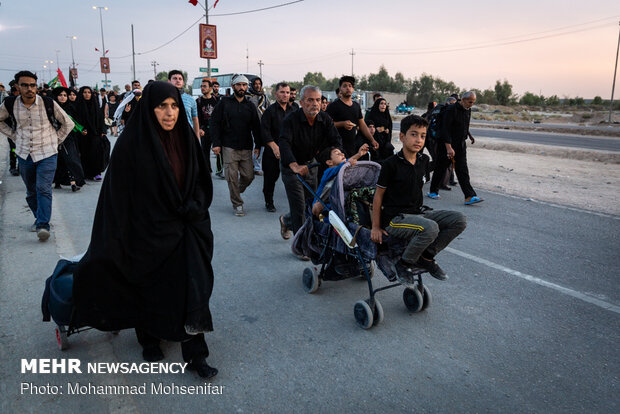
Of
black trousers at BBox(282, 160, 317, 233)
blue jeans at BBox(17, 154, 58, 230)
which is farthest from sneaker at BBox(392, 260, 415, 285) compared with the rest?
blue jeans at BBox(17, 154, 58, 230)

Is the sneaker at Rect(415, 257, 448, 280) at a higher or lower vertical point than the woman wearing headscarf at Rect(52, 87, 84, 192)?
lower

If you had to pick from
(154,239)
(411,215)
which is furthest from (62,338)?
(411,215)

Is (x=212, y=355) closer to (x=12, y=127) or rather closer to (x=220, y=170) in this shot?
(x=12, y=127)

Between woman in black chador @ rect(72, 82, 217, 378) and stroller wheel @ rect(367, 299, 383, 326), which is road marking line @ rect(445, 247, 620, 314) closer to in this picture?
stroller wheel @ rect(367, 299, 383, 326)

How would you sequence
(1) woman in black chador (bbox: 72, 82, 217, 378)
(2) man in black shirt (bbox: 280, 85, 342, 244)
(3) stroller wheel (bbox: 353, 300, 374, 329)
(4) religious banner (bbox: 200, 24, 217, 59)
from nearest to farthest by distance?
(1) woman in black chador (bbox: 72, 82, 217, 378), (3) stroller wheel (bbox: 353, 300, 374, 329), (2) man in black shirt (bbox: 280, 85, 342, 244), (4) religious banner (bbox: 200, 24, 217, 59)

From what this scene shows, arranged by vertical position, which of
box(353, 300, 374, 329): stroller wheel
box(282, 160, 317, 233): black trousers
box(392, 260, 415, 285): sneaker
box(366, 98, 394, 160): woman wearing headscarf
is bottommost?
box(353, 300, 374, 329): stroller wheel

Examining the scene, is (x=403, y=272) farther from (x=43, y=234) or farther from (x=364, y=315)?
(x=43, y=234)

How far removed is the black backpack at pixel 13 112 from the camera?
6039mm

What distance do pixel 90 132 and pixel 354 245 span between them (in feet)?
27.7

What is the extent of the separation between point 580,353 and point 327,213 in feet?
7.91

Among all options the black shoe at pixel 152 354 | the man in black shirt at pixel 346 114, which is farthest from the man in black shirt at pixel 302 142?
the black shoe at pixel 152 354

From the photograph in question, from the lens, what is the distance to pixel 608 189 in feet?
32.8

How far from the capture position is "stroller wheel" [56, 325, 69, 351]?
3.28 m

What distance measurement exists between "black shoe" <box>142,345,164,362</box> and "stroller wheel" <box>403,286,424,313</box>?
214cm
